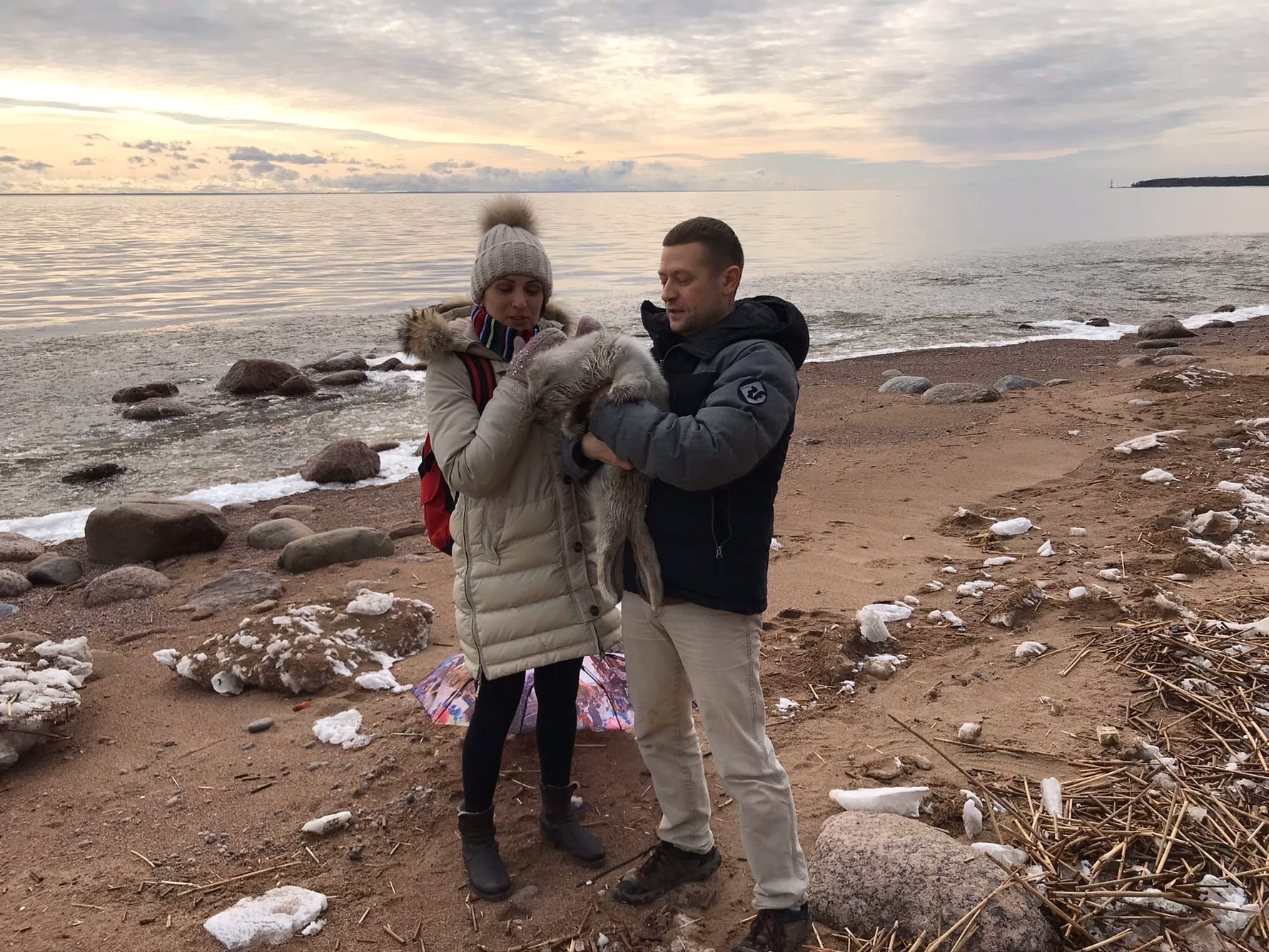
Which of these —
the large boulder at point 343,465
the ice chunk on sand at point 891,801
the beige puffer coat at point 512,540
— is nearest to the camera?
the beige puffer coat at point 512,540

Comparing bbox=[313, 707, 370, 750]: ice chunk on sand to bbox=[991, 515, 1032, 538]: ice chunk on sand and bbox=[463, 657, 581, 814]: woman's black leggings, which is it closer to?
bbox=[463, 657, 581, 814]: woman's black leggings

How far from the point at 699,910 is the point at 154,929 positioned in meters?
1.78

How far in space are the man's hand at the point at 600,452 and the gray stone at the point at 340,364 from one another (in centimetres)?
1630

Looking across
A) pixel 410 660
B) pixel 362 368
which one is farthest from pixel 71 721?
pixel 362 368

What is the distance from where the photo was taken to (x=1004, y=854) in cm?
274

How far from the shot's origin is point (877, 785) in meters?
3.40

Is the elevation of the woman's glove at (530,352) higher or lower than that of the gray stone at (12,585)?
higher

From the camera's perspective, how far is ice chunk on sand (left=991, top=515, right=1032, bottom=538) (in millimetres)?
6109

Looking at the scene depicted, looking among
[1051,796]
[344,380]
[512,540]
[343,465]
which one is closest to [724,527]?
[512,540]

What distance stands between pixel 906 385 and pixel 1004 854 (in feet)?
37.9

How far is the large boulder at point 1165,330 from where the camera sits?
61.8 ft

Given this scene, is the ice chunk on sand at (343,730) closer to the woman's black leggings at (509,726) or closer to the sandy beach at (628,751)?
the sandy beach at (628,751)

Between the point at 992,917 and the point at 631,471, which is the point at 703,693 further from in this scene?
the point at 992,917

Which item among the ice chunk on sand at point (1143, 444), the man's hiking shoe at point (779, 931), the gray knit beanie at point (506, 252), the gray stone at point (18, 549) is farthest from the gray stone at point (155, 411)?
the man's hiking shoe at point (779, 931)
